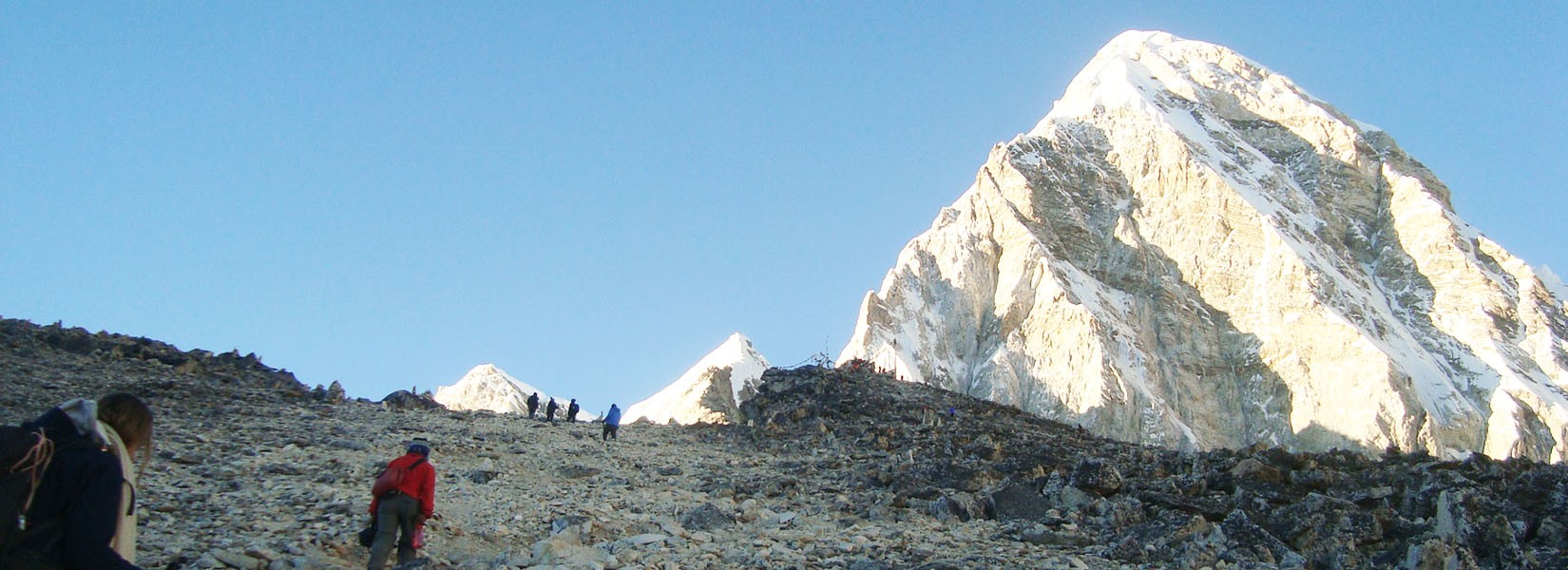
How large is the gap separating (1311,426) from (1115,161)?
2875 cm

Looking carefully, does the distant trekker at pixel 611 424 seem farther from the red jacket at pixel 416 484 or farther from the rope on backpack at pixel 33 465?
the rope on backpack at pixel 33 465

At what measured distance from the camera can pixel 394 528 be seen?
930cm

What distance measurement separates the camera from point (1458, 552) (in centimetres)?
979

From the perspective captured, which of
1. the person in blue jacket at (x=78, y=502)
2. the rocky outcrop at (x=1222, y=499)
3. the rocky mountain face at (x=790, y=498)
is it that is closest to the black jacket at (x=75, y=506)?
the person in blue jacket at (x=78, y=502)

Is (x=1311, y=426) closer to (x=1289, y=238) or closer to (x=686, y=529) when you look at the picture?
(x=1289, y=238)

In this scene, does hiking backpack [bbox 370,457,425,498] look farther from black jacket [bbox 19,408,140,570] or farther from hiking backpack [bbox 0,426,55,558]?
hiking backpack [bbox 0,426,55,558]

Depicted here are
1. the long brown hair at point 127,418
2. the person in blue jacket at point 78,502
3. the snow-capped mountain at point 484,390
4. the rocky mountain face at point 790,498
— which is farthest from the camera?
the snow-capped mountain at point 484,390

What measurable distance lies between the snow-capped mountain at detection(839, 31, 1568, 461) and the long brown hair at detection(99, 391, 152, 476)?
61893mm

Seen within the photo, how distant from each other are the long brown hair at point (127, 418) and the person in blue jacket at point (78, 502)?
204 millimetres

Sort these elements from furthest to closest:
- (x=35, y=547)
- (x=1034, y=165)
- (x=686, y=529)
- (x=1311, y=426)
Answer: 1. (x=1034, y=165)
2. (x=1311, y=426)
3. (x=686, y=529)
4. (x=35, y=547)

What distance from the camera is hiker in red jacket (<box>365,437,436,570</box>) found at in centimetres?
921

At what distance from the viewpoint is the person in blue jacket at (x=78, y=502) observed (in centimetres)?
512

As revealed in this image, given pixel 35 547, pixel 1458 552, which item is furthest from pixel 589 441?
pixel 35 547

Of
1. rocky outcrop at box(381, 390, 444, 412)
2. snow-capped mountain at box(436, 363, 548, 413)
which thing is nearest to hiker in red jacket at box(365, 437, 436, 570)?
rocky outcrop at box(381, 390, 444, 412)
